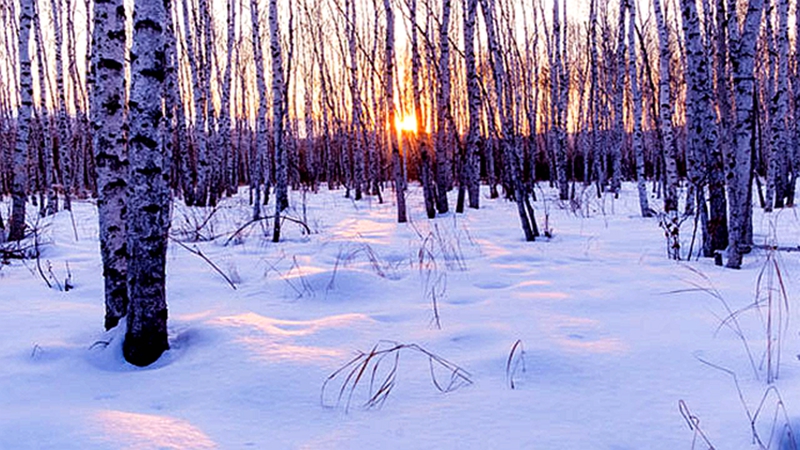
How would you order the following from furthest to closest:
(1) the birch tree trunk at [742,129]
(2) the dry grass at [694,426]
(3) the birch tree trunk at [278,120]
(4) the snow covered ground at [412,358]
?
(3) the birch tree trunk at [278,120]
(1) the birch tree trunk at [742,129]
(4) the snow covered ground at [412,358]
(2) the dry grass at [694,426]

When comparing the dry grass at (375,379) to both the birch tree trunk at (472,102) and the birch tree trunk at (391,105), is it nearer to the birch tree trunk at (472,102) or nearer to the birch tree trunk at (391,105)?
the birch tree trunk at (391,105)

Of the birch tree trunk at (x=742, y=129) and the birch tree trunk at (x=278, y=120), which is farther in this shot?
the birch tree trunk at (x=278, y=120)

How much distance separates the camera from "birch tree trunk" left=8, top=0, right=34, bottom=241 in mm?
6074

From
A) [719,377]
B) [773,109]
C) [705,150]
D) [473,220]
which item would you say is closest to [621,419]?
[719,377]

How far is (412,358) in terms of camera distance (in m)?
2.25

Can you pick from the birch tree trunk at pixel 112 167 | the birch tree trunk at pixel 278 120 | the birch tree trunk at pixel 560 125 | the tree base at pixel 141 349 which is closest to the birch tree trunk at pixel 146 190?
the tree base at pixel 141 349

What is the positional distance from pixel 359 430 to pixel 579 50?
1039 inches

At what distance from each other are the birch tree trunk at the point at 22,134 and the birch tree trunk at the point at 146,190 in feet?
15.7

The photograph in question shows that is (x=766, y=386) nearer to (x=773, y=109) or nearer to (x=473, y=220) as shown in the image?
(x=473, y=220)

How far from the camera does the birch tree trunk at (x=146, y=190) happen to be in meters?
2.26

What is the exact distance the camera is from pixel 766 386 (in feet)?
5.88

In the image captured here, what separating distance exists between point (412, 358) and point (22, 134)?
640cm

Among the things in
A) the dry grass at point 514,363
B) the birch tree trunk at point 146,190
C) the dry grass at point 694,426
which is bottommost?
the dry grass at point 694,426

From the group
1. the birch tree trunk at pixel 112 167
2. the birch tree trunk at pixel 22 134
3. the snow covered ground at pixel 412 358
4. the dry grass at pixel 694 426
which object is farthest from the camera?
the birch tree trunk at pixel 22 134
